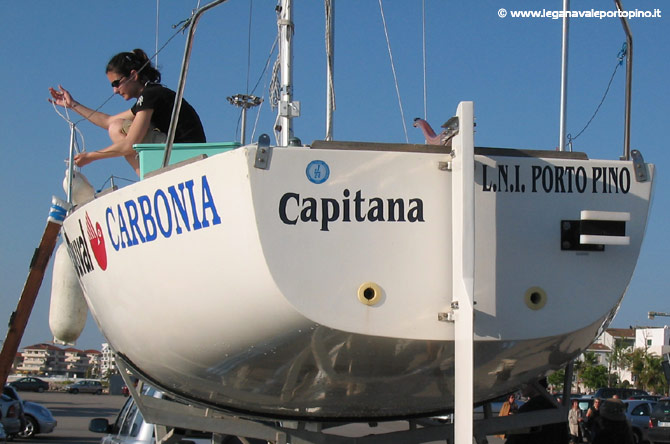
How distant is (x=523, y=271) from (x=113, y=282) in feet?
5.89

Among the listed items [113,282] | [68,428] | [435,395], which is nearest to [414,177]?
[435,395]

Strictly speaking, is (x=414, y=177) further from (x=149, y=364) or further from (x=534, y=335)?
(x=149, y=364)

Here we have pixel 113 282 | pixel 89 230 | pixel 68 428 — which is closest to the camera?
pixel 113 282

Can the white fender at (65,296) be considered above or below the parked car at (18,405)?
above

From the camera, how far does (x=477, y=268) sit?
3.49 m

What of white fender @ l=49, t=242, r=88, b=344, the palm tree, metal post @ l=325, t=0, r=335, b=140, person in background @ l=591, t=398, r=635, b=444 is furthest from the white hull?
the palm tree

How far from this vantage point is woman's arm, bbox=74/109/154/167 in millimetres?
4914

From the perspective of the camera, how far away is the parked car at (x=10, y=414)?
1817 centimetres

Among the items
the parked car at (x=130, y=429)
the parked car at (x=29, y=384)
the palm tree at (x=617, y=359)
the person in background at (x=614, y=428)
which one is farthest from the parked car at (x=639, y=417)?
the palm tree at (x=617, y=359)

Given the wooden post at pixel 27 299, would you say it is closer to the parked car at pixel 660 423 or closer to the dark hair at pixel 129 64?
the dark hair at pixel 129 64

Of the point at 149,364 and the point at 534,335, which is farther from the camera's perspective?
the point at 149,364

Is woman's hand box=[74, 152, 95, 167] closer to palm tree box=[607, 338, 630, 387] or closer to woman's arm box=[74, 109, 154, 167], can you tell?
woman's arm box=[74, 109, 154, 167]

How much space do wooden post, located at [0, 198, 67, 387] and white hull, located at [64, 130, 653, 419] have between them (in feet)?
5.79

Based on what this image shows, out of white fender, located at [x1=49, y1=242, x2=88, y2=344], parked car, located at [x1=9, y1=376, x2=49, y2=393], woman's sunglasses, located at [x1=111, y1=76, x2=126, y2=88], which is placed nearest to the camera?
white fender, located at [x1=49, y1=242, x2=88, y2=344]
